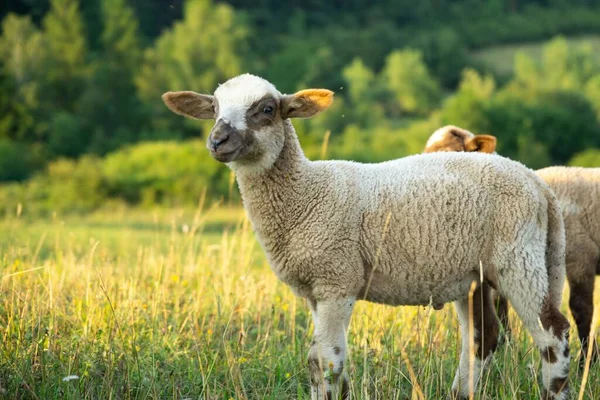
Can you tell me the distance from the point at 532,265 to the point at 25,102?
40.9 meters

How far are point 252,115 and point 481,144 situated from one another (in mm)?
2358

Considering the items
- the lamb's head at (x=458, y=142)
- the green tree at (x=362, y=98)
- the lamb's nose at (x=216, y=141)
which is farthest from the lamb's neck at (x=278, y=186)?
the green tree at (x=362, y=98)

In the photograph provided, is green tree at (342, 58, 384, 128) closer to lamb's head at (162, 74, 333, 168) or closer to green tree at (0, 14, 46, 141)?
green tree at (0, 14, 46, 141)

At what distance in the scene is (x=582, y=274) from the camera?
657 centimetres

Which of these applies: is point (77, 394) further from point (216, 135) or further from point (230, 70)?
point (230, 70)

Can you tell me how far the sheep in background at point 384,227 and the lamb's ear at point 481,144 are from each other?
1.43m

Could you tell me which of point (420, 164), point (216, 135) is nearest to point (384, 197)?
point (420, 164)

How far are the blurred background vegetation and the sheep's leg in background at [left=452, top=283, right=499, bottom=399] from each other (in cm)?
2356

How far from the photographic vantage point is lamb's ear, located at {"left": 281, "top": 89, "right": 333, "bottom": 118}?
514 centimetres

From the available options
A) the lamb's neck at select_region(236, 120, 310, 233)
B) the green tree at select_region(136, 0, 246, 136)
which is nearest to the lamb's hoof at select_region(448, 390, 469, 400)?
the lamb's neck at select_region(236, 120, 310, 233)

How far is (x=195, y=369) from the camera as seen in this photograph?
218 inches

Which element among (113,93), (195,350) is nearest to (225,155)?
(195,350)

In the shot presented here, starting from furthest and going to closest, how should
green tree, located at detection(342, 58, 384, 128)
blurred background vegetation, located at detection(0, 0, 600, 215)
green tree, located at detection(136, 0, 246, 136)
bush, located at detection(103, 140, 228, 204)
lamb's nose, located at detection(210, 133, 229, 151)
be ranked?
green tree, located at detection(136, 0, 246, 136) < green tree, located at detection(342, 58, 384, 128) < blurred background vegetation, located at detection(0, 0, 600, 215) < bush, located at detection(103, 140, 228, 204) < lamb's nose, located at detection(210, 133, 229, 151)

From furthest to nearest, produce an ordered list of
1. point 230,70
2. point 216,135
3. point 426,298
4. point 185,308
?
point 230,70 → point 185,308 → point 426,298 → point 216,135
